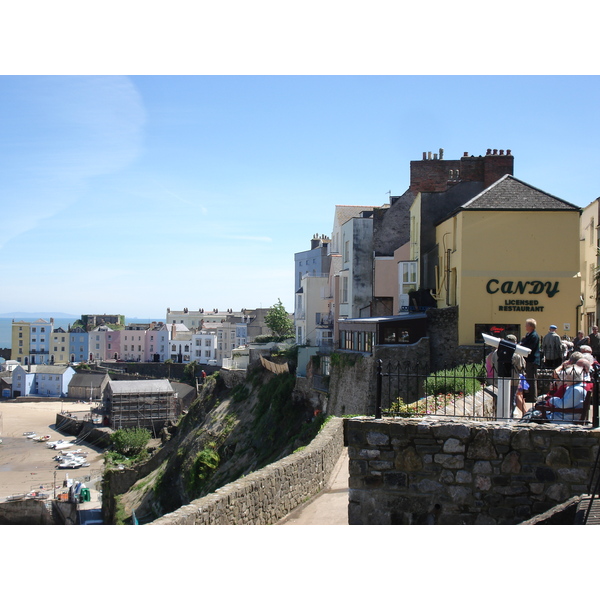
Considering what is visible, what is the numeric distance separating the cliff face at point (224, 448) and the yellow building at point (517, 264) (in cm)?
881

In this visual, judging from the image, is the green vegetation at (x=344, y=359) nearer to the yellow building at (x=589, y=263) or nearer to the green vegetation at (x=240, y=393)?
the yellow building at (x=589, y=263)

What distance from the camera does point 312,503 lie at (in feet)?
39.6

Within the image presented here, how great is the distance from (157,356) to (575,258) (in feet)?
355

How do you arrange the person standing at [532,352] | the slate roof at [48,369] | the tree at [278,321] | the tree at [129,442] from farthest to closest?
the slate roof at [48,369]
the tree at [278,321]
the tree at [129,442]
the person standing at [532,352]

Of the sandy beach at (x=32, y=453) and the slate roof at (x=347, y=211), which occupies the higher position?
the slate roof at (x=347, y=211)

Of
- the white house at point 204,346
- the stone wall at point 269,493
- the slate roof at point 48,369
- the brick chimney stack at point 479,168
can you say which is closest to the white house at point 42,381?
the slate roof at point 48,369

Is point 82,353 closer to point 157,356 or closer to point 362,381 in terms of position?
point 157,356

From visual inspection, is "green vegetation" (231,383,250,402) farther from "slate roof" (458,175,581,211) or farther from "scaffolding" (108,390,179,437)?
"scaffolding" (108,390,179,437)

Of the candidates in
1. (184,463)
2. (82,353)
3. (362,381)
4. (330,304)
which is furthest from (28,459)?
(82,353)

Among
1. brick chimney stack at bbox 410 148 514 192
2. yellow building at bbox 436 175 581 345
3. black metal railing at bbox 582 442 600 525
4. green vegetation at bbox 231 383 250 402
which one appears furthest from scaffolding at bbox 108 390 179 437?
black metal railing at bbox 582 442 600 525

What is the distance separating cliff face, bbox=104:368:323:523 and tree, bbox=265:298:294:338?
703 inches

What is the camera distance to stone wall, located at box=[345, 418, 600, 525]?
6.98 meters

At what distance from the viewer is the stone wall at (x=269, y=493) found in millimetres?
8656

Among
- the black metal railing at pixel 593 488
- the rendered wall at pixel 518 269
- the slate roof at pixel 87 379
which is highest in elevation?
the rendered wall at pixel 518 269
